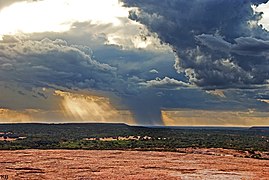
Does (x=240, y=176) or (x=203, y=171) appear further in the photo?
(x=203, y=171)

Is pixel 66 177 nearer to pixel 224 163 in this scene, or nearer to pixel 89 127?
pixel 224 163

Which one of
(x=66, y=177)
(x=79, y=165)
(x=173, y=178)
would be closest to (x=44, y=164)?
(x=79, y=165)

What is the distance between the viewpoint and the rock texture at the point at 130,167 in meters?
45.6

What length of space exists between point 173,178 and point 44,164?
59.7ft

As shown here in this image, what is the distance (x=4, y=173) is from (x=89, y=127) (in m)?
109

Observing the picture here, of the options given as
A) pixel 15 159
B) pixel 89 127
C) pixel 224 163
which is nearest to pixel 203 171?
pixel 224 163

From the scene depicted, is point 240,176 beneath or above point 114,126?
beneath

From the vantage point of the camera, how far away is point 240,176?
45.7m

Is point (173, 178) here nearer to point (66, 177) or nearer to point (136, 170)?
point (136, 170)

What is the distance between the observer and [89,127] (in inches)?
6142

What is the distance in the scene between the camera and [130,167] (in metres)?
52.1

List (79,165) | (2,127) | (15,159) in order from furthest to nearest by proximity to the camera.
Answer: (2,127) → (15,159) → (79,165)

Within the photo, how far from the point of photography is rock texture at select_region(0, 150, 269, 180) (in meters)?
45.6

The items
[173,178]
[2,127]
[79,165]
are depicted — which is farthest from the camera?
[2,127]
